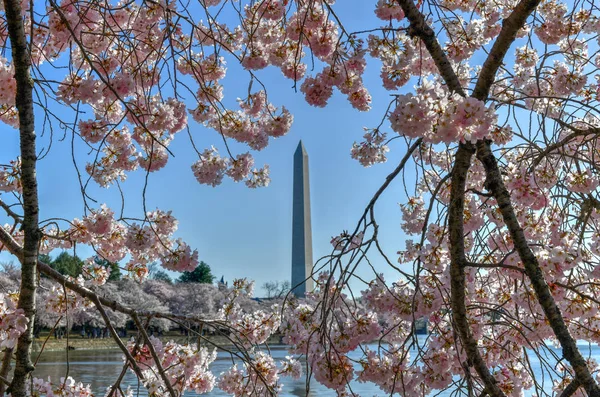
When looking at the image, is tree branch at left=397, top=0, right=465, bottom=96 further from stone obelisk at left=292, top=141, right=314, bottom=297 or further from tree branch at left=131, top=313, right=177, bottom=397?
stone obelisk at left=292, top=141, right=314, bottom=297


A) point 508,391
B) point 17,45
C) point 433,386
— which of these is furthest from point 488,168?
point 17,45

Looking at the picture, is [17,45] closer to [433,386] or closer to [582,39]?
[433,386]

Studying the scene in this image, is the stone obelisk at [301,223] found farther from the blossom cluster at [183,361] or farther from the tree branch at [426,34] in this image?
the tree branch at [426,34]

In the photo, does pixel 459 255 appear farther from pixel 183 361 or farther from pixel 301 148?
pixel 301 148

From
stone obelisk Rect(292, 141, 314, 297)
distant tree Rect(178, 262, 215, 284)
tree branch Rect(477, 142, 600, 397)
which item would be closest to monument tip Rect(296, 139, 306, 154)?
stone obelisk Rect(292, 141, 314, 297)

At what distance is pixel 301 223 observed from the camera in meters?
17.9

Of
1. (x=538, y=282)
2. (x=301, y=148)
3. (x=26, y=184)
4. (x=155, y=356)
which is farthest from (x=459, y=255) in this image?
(x=301, y=148)

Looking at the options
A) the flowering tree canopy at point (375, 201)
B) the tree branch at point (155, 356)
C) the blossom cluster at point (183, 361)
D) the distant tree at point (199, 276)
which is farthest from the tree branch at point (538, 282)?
the distant tree at point (199, 276)

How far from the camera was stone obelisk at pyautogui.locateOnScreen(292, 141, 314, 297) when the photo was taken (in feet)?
57.2

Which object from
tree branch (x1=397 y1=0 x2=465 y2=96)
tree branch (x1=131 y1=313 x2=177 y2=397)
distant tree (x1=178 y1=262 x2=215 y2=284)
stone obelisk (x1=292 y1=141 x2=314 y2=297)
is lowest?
tree branch (x1=131 y1=313 x2=177 y2=397)

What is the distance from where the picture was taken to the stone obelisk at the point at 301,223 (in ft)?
57.2

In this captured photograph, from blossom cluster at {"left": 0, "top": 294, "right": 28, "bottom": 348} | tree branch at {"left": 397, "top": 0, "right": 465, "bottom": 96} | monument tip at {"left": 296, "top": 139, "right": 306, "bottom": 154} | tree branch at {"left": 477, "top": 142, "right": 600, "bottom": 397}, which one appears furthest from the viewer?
monument tip at {"left": 296, "top": 139, "right": 306, "bottom": 154}

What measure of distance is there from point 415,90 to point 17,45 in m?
1.04

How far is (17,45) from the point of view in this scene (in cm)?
156
